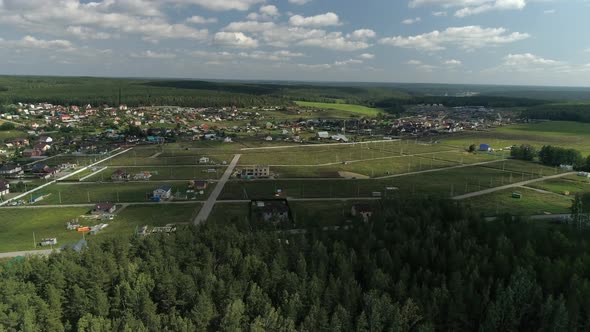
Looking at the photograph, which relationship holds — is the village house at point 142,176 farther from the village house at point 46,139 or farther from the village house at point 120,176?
the village house at point 46,139

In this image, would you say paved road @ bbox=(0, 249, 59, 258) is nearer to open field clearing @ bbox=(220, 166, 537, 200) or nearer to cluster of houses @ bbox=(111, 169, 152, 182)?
open field clearing @ bbox=(220, 166, 537, 200)

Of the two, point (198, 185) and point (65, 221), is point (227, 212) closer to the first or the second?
point (198, 185)

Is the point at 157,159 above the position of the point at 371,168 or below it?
below

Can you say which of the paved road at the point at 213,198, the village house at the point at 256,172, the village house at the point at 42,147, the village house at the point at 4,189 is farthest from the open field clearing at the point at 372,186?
the village house at the point at 42,147

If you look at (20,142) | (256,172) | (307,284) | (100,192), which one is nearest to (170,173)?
(100,192)

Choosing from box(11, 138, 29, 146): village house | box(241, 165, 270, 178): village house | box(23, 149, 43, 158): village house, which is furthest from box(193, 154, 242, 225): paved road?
box(11, 138, 29, 146): village house
